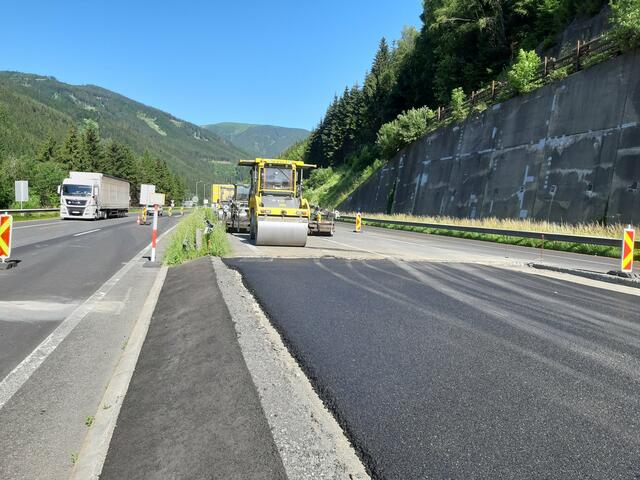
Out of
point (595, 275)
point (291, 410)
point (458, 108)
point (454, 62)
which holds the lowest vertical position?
point (291, 410)

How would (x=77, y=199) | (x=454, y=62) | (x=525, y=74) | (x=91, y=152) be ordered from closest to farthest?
1. (x=525, y=74)
2. (x=77, y=199)
3. (x=454, y=62)
4. (x=91, y=152)

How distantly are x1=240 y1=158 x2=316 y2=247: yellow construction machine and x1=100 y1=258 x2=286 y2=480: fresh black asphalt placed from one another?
10734mm

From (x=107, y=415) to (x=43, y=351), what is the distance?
2.18 metres

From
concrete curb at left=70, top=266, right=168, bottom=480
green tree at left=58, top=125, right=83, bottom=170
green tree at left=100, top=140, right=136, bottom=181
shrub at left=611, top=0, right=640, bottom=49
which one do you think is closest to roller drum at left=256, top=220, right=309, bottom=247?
concrete curb at left=70, top=266, right=168, bottom=480

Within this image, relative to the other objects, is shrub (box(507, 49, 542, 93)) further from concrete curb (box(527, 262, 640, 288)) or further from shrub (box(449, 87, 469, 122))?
concrete curb (box(527, 262, 640, 288))

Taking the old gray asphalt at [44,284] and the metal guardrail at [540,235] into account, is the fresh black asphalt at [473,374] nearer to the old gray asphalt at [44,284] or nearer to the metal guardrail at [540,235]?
the old gray asphalt at [44,284]

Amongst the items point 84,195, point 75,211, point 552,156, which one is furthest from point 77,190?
point 552,156

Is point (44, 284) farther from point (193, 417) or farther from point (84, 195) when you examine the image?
point (84, 195)

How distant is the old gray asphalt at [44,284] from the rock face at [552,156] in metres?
20.4

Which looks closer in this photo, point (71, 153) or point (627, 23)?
point (627, 23)

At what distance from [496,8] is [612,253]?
34391mm

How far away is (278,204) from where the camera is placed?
17.5m

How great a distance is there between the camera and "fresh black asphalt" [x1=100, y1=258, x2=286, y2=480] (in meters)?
2.84

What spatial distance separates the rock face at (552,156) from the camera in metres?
22.9
